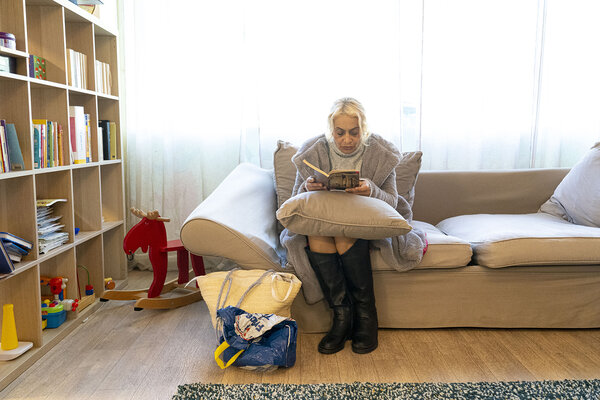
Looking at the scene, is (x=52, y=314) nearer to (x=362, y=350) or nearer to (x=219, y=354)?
(x=219, y=354)

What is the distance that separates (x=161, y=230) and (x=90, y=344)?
0.63 metres

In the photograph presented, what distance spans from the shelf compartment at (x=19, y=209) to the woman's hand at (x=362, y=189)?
48.3 inches

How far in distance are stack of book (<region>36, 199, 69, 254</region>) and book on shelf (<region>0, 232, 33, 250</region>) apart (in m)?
0.14

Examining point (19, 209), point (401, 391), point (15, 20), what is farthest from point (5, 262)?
point (401, 391)

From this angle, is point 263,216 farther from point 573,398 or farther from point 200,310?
point 573,398

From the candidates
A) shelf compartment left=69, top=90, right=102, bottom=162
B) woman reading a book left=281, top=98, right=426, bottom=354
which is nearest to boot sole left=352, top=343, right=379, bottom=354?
woman reading a book left=281, top=98, right=426, bottom=354

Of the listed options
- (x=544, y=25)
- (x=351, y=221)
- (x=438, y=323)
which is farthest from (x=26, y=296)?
(x=544, y=25)

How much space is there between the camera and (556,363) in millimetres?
1944

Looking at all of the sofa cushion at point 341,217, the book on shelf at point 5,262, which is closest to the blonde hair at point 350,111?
the sofa cushion at point 341,217

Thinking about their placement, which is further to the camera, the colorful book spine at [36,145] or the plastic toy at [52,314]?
the plastic toy at [52,314]

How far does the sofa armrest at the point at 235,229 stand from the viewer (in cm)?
203

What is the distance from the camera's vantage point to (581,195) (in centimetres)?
264

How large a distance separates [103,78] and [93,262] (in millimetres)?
975

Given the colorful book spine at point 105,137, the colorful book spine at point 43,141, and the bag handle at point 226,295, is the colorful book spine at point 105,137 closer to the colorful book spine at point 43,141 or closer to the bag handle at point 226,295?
the colorful book spine at point 43,141
